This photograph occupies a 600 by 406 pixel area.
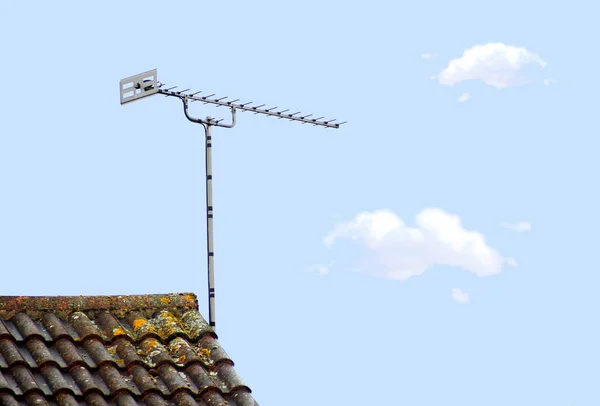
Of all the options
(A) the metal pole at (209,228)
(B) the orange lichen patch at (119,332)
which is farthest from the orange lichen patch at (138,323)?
(A) the metal pole at (209,228)

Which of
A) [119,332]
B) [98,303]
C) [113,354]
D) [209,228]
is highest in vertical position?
[209,228]

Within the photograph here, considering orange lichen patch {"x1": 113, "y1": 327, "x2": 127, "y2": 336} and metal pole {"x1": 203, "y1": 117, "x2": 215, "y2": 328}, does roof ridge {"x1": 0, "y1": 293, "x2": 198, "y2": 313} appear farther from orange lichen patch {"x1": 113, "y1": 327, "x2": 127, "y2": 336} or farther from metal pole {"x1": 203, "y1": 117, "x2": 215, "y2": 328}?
metal pole {"x1": 203, "y1": 117, "x2": 215, "y2": 328}

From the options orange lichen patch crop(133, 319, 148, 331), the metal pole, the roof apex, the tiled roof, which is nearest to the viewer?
the tiled roof

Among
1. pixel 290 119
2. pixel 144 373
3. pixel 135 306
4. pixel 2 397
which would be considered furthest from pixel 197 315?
pixel 290 119

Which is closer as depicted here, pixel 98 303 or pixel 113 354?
pixel 113 354

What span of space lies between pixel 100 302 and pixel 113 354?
0.69 m

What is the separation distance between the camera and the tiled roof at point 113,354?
7305mm

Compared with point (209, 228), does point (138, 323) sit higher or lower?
lower

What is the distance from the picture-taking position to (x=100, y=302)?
849 centimetres

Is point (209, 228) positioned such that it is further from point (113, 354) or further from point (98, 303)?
point (113, 354)

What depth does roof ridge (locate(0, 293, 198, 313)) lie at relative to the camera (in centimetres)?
812

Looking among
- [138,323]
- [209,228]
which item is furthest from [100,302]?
[209,228]

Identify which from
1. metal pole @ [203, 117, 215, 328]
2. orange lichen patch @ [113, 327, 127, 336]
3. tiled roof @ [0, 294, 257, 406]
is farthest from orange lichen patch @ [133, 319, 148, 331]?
metal pole @ [203, 117, 215, 328]

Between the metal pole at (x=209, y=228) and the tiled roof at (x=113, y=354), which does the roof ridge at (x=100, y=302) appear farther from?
the metal pole at (x=209, y=228)
